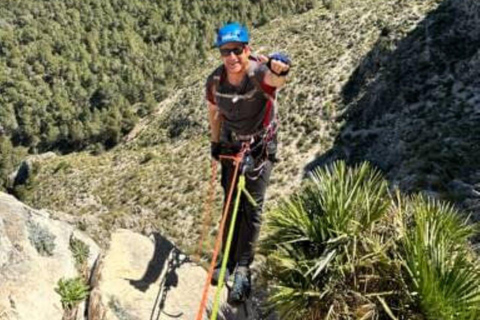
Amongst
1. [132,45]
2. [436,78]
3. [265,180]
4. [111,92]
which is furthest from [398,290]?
[132,45]

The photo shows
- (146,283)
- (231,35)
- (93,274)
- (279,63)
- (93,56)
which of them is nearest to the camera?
(279,63)

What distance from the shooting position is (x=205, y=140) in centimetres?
7038

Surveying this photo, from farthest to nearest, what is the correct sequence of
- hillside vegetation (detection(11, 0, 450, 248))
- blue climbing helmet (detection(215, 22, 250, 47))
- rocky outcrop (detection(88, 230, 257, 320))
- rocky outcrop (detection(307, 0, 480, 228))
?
hillside vegetation (detection(11, 0, 450, 248)) → rocky outcrop (detection(307, 0, 480, 228)) → rocky outcrop (detection(88, 230, 257, 320)) → blue climbing helmet (detection(215, 22, 250, 47))

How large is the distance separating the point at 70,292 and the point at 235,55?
4.40 m

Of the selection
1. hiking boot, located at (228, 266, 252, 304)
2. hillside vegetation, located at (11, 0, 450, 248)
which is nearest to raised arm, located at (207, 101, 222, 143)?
hiking boot, located at (228, 266, 252, 304)

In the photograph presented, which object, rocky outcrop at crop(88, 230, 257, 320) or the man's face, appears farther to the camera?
rocky outcrop at crop(88, 230, 257, 320)

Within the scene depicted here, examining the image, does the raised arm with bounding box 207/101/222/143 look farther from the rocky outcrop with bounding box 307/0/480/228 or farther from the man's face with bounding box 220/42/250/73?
the rocky outcrop with bounding box 307/0/480/228

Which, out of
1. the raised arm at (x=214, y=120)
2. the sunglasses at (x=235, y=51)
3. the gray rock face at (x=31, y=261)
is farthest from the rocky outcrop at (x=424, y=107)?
the sunglasses at (x=235, y=51)

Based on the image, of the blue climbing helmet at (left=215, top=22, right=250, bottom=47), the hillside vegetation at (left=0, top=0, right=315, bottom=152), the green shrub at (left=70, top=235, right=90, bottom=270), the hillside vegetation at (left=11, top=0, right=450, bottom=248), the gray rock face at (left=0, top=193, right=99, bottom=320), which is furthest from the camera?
the hillside vegetation at (left=0, top=0, right=315, bottom=152)

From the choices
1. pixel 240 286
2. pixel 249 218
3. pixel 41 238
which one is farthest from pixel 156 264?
pixel 249 218

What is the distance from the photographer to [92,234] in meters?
11.5

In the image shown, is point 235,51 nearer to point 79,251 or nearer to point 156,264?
point 79,251

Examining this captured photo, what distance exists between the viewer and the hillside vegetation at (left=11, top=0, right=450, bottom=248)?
5222 cm

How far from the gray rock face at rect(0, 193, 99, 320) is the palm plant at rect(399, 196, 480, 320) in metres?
5.11
